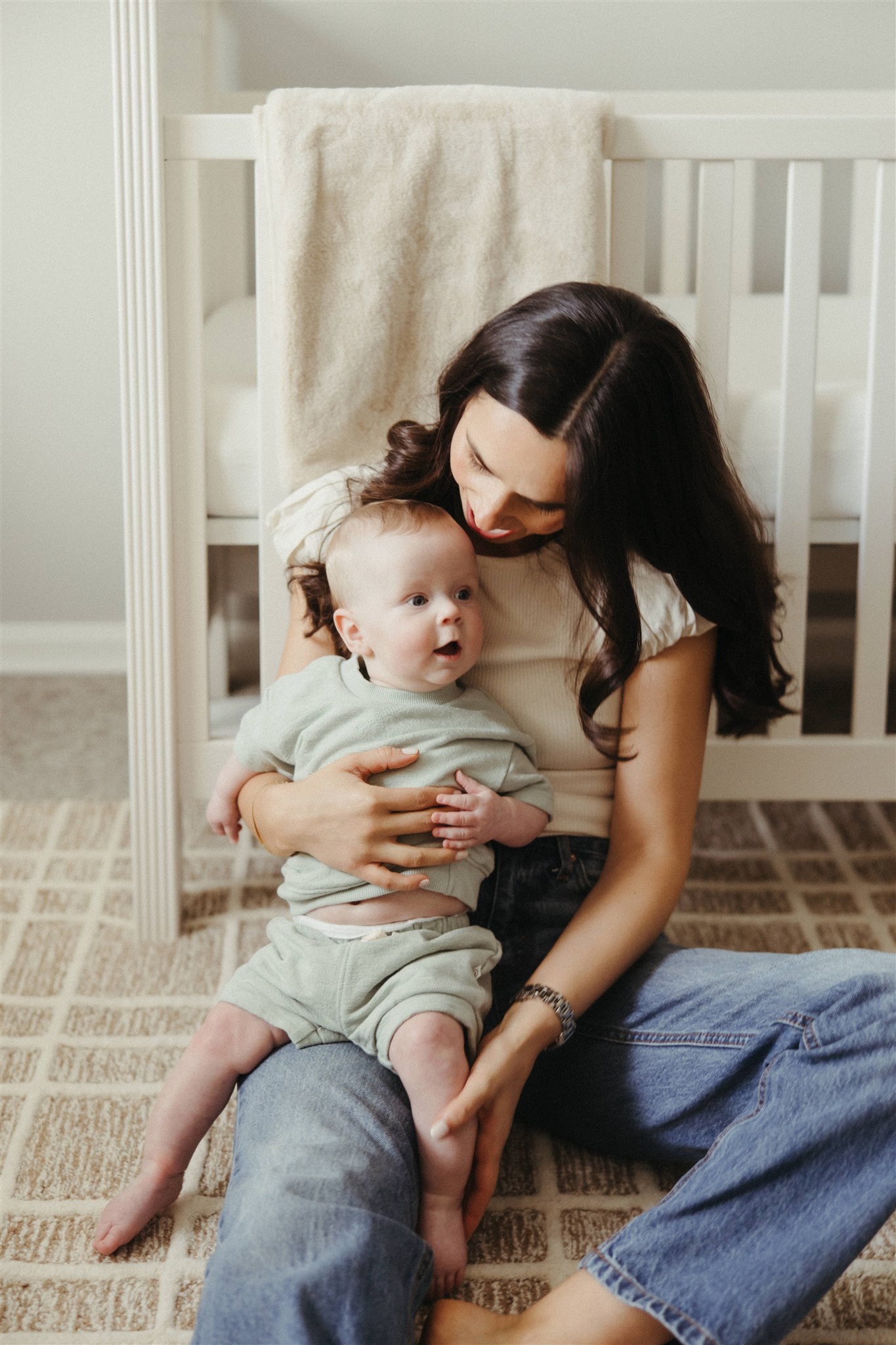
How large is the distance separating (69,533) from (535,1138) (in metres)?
1.52

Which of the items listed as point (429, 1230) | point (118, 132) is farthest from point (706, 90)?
point (429, 1230)

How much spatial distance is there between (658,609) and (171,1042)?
631mm

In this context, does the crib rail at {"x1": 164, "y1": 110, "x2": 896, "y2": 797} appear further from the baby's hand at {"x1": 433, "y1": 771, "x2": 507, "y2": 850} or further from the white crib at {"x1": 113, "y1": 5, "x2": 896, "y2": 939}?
the baby's hand at {"x1": 433, "y1": 771, "x2": 507, "y2": 850}

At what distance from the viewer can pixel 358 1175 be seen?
Answer: 2.61 feet

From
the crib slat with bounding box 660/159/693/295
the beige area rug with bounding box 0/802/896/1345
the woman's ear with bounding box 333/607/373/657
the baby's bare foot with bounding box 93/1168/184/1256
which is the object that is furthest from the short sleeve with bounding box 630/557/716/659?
the crib slat with bounding box 660/159/693/295

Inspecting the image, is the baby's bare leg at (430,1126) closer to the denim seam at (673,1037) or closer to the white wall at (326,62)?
the denim seam at (673,1037)

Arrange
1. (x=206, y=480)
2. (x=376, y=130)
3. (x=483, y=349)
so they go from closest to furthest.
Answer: (x=483, y=349) < (x=376, y=130) < (x=206, y=480)

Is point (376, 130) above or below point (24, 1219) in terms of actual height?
above

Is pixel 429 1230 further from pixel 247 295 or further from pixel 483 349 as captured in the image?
pixel 247 295

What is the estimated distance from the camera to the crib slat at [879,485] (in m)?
1.25

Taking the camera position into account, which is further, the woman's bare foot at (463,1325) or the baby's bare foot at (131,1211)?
the baby's bare foot at (131,1211)

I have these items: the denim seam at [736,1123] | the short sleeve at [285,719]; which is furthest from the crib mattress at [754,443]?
the denim seam at [736,1123]

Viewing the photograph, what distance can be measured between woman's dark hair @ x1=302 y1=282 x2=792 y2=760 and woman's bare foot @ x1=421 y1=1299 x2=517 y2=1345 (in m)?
0.45

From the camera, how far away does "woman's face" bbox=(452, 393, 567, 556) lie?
36.2 inches
